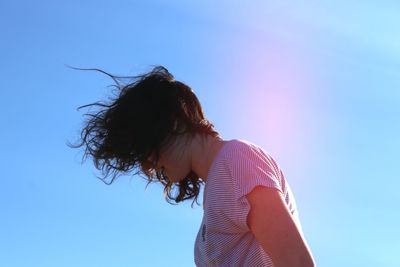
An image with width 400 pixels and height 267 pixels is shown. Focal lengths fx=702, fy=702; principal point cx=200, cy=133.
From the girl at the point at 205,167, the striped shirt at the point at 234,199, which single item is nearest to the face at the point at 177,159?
the girl at the point at 205,167

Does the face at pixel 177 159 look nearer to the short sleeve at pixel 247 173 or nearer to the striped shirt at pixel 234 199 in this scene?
the striped shirt at pixel 234 199

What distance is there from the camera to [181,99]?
3969 millimetres

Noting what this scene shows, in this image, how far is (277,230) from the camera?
10.1ft

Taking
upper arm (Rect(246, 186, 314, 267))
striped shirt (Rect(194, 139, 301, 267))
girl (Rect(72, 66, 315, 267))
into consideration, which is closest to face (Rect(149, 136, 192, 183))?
girl (Rect(72, 66, 315, 267))

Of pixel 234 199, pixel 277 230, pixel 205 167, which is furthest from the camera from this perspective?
pixel 205 167

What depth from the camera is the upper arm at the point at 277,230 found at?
3.04 metres

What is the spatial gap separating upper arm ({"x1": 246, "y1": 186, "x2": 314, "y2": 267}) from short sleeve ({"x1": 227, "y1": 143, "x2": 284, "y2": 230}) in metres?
0.05

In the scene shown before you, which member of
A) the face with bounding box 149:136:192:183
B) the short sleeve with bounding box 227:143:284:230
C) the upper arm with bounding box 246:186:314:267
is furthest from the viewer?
the face with bounding box 149:136:192:183

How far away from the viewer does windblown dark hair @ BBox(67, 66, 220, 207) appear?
385 centimetres

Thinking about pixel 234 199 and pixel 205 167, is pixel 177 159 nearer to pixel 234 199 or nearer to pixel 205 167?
pixel 205 167

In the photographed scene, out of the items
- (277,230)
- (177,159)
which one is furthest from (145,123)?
(277,230)

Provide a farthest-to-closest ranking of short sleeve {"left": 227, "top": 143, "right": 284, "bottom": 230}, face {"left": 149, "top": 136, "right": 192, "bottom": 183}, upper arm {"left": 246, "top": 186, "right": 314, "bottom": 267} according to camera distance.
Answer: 1. face {"left": 149, "top": 136, "right": 192, "bottom": 183}
2. short sleeve {"left": 227, "top": 143, "right": 284, "bottom": 230}
3. upper arm {"left": 246, "top": 186, "right": 314, "bottom": 267}

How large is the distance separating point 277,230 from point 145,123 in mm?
1127

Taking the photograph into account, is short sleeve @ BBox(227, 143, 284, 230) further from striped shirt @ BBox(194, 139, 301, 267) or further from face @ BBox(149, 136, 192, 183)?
face @ BBox(149, 136, 192, 183)
